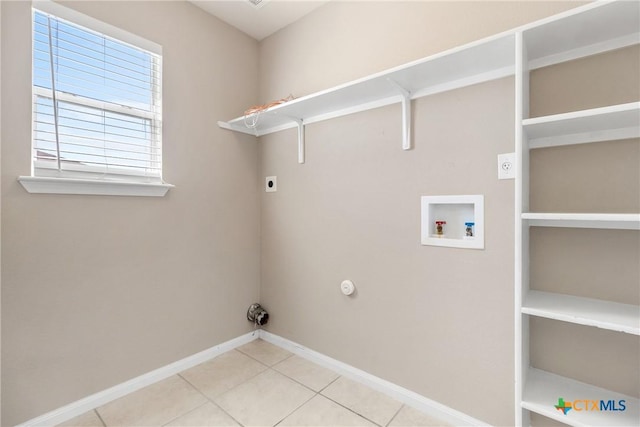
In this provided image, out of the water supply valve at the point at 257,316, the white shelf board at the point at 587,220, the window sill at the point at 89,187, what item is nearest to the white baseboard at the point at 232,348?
the water supply valve at the point at 257,316

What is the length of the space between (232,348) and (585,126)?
8.27ft

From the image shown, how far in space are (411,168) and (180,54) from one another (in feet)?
5.74

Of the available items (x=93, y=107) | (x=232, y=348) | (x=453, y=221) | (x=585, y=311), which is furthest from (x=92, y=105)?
(x=585, y=311)

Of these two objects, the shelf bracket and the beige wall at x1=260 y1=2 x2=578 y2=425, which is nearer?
the beige wall at x1=260 y1=2 x2=578 y2=425

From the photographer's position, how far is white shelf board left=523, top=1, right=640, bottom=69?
0.99 meters

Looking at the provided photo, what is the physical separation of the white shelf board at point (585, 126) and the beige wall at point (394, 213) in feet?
0.55

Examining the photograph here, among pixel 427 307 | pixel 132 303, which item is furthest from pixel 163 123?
pixel 427 307

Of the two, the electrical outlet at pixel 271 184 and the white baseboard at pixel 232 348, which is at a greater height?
the electrical outlet at pixel 271 184

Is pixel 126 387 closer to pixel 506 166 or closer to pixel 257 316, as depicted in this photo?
pixel 257 316

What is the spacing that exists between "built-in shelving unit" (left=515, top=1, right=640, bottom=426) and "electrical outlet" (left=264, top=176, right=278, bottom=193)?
1.69 meters

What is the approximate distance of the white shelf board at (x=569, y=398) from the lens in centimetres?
100

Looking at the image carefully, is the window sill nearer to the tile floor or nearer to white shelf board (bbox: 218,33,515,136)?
white shelf board (bbox: 218,33,515,136)

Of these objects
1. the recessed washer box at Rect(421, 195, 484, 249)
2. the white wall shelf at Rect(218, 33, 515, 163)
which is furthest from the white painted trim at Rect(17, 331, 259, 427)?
the recessed washer box at Rect(421, 195, 484, 249)

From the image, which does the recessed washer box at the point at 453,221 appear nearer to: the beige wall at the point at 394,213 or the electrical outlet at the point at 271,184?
the beige wall at the point at 394,213
